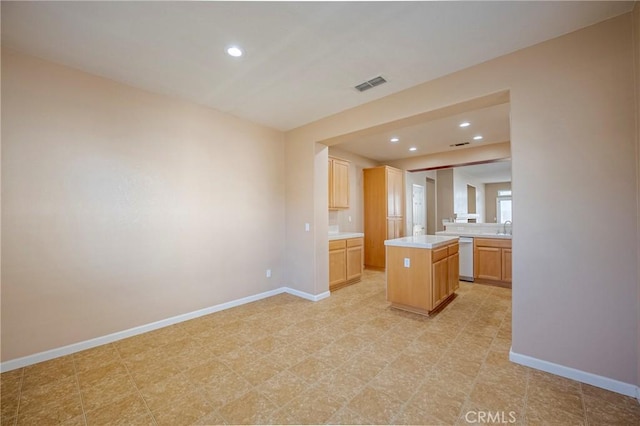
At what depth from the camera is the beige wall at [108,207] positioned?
2379 mm

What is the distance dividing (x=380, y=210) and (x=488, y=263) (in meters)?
2.45

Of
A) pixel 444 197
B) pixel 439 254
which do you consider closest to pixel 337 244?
pixel 439 254

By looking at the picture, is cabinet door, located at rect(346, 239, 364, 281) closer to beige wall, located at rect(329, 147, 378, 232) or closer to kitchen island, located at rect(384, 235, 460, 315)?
beige wall, located at rect(329, 147, 378, 232)

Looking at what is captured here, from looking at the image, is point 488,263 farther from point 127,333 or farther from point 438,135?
point 127,333

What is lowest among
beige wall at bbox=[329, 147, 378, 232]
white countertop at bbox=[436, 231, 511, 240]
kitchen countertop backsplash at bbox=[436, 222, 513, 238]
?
white countertop at bbox=[436, 231, 511, 240]

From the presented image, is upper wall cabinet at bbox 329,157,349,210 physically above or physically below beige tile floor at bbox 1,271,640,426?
above

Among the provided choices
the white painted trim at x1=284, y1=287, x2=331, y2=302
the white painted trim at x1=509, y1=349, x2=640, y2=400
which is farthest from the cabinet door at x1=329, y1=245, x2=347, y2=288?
the white painted trim at x1=509, y1=349, x2=640, y2=400

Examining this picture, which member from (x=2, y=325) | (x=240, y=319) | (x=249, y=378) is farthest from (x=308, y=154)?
(x=2, y=325)

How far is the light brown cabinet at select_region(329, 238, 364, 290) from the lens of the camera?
15.2ft

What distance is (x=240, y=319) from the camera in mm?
3408

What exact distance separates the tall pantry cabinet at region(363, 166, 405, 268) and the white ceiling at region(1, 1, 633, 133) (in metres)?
3.47

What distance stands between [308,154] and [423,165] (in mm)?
3572

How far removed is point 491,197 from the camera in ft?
21.3

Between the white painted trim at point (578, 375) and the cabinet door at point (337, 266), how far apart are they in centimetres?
269
